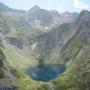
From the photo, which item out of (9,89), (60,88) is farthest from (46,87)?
(9,89)

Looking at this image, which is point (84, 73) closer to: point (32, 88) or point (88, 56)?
point (88, 56)

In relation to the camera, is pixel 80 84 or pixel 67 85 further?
pixel 67 85

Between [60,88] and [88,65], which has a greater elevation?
[88,65]

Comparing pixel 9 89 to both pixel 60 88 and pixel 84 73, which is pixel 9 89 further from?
pixel 84 73

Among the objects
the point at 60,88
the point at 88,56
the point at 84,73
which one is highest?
the point at 88,56

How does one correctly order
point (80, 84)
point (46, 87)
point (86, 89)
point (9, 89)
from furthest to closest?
point (46, 87), point (9, 89), point (80, 84), point (86, 89)

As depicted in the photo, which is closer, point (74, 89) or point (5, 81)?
point (74, 89)

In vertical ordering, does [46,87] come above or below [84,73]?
below

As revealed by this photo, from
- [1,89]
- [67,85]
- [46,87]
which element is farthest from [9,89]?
[67,85]

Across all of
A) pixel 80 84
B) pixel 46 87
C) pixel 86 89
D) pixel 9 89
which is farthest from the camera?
pixel 46 87
